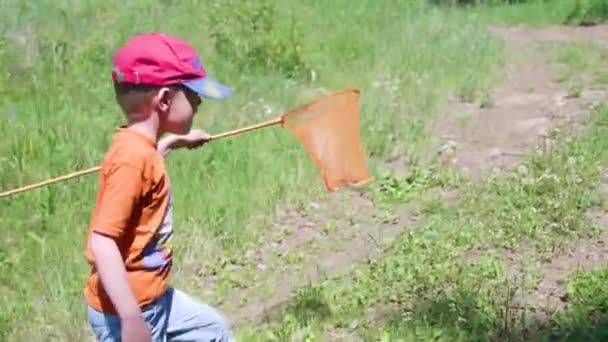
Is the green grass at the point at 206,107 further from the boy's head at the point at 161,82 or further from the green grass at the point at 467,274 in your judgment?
the boy's head at the point at 161,82

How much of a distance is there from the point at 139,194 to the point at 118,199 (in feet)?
0.26

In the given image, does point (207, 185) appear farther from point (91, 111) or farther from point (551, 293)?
point (551, 293)

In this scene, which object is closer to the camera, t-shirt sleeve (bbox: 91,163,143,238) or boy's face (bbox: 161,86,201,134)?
t-shirt sleeve (bbox: 91,163,143,238)

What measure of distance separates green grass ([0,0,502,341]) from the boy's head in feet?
5.58

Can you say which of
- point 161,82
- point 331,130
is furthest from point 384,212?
point 161,82

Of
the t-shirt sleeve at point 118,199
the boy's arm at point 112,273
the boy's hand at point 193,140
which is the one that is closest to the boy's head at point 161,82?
the t-shirt sleeve at point 118,199

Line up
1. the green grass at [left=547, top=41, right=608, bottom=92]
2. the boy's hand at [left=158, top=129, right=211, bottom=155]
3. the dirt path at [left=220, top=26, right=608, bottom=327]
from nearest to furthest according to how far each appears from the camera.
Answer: the boy's hand at [left=158, top=129, right=211, bottom=155] → the dirt path at [left=220, top=26, right=608, bottom=327] → the green grass at [left=547, top=41, right=608, bottom=92]

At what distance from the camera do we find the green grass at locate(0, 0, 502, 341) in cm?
490

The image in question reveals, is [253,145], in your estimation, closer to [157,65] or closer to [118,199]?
[157,65]

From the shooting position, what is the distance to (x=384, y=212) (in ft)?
18.3

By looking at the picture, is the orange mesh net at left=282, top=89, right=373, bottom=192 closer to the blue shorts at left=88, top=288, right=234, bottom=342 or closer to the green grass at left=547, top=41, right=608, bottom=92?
the blue shorts at left=88, top=288, right=234, bottom=342

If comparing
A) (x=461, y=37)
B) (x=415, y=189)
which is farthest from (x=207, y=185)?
(x=461, y=37)

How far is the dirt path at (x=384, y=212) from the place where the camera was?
15.6 ft

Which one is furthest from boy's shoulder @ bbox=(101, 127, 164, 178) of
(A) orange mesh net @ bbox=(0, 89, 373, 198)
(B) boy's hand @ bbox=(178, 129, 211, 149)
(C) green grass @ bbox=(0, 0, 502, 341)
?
(C) green grass @ bbox=(0, 0, 502, 341)
